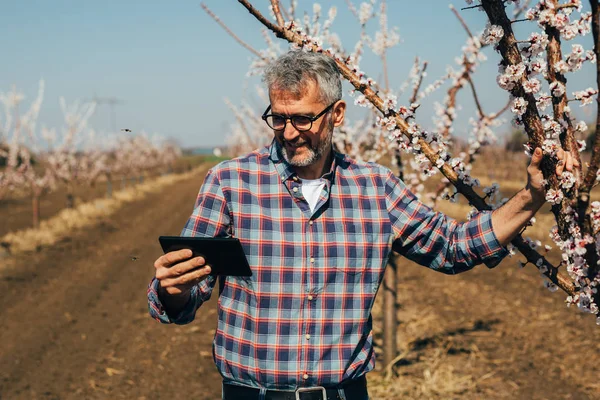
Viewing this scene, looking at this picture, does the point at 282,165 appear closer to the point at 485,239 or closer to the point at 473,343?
the point at 485,239

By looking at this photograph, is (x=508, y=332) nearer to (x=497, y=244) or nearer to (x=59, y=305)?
(x=497, y=244)

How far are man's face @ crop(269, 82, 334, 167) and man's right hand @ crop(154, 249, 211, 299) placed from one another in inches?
23.3

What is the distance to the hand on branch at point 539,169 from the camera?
165cm

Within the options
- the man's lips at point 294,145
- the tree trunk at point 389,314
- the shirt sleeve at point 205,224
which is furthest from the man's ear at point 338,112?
the tree trunk at point 389,314

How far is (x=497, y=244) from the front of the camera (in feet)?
6.78

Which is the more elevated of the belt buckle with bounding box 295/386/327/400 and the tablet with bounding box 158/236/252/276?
the tablet with bounding box 158/236/252/276

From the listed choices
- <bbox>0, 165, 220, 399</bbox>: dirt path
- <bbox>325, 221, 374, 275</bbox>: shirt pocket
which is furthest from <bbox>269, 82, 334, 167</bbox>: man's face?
<bbox>0, 165, 220, 399</bbox>: dirt path

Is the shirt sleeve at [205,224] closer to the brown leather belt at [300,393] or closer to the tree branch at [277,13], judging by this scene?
Result: the brown leather belt at [300,393]

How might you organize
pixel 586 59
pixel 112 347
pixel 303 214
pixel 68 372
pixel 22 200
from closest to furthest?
pixel 586 59 → pixel 303 214 → pixel 68 372 → pixel 112 347 → pixel 22 200

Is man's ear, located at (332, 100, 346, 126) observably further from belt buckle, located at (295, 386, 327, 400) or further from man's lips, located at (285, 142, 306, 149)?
belt buckle, located at (295, 386, 327, 400)

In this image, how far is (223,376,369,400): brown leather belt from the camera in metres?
2.10

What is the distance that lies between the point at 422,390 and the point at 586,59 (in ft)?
Answer: 14.1

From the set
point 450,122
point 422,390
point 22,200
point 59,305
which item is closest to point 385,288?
point 422,390

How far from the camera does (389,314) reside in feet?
18.2
